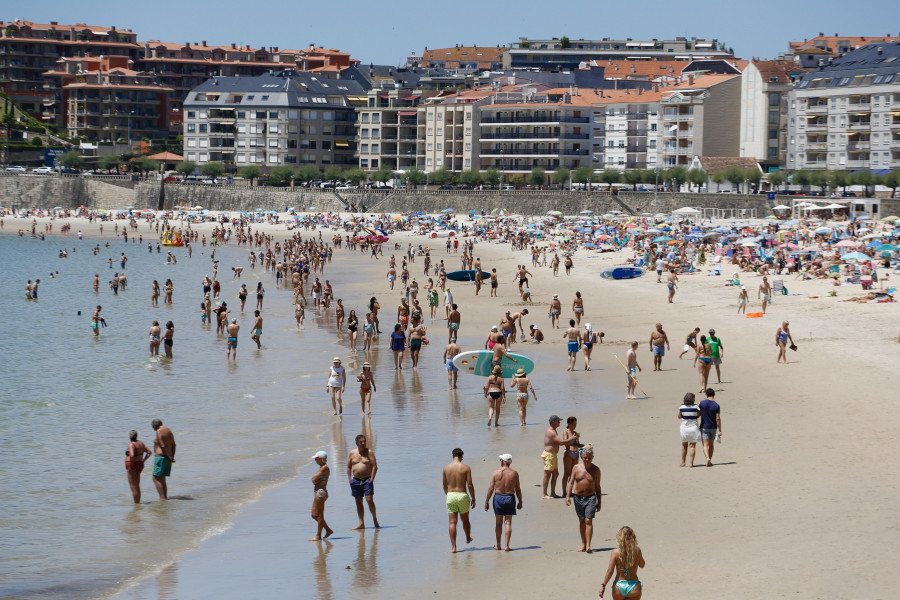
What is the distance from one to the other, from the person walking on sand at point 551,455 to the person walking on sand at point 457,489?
1.72m

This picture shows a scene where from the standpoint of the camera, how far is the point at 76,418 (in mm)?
20266

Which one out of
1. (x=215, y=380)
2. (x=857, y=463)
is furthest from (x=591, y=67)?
(x=857, y=463)

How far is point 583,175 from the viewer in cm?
8600

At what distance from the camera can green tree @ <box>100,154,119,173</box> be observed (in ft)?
358

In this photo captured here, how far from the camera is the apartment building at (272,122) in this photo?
107 metres

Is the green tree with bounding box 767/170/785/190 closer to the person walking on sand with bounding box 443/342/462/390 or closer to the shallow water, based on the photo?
the shallow water

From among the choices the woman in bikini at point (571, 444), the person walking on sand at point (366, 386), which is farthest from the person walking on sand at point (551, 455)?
the person walking on sand at point (366, 386)

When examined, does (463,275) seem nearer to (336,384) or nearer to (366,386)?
(336,384)

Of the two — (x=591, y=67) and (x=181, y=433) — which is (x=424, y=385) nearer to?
(x=181, y=433)

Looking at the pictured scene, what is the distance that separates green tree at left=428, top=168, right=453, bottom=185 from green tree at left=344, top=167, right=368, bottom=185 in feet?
21.7

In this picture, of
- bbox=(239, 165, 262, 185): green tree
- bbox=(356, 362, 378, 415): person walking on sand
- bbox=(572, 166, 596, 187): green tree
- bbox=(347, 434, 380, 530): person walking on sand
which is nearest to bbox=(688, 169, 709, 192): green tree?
bbox=(572, 166, 596, 187): green tree

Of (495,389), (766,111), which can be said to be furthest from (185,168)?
(495,389)

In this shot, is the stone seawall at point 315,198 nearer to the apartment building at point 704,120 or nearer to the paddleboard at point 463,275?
the apartment building at point 704,120

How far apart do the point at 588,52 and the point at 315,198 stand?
55.1m
